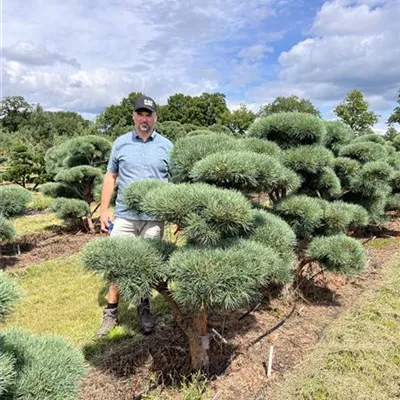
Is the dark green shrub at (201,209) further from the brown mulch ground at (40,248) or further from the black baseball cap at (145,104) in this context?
the brown mulch ground at (40,248)

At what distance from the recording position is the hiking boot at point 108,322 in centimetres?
276

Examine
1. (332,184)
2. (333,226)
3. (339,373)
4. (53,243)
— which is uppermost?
(332,184)

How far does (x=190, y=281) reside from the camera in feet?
5.32

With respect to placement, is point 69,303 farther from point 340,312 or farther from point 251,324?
point 340,312

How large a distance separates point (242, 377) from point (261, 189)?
1.07 meters

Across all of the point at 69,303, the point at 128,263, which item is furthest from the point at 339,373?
the point at 69,303

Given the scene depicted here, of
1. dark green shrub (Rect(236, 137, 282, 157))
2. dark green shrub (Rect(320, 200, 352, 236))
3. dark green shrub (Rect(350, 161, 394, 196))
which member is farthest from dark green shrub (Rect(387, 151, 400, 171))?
dark green shrub (Rect(236, 137, 282, 157))

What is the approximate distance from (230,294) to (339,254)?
5.49 feet

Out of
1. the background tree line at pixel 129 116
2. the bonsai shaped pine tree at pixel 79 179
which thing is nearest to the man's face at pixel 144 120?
the bonsai shaped pine tree at pixel 79 179

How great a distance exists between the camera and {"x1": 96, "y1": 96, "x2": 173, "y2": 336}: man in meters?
2.61

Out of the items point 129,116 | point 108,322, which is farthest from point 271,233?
point 129,116

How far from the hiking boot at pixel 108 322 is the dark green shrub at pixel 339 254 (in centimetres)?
160

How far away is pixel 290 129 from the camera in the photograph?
2.97 m

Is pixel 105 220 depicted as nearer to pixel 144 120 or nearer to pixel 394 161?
pixel 144 120
